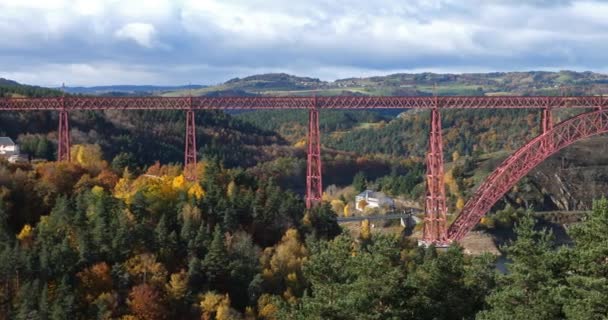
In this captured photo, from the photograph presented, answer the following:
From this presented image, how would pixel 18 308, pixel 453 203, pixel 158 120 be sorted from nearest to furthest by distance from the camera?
pixel 18 308 < pixel 453 203 < pixel 158 120

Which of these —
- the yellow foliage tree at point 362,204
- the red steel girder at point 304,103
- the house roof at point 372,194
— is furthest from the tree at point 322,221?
the house roof at point 372,194

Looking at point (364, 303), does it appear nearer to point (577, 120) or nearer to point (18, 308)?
point (18, 308)

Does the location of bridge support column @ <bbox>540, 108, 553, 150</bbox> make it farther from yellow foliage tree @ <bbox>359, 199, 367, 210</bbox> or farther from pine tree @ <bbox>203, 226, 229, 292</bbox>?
yellow foliage tree @ <bbox>359, 199, 367, 210</bbox>

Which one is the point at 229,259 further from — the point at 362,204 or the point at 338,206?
the point at 338,206

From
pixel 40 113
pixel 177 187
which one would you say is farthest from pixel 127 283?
pixel 40 113

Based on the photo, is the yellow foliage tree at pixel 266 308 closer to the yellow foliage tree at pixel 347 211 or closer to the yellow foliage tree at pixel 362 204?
the yellow foliage tree at pixel 347 211

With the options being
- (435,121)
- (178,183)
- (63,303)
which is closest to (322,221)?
(178,183)
